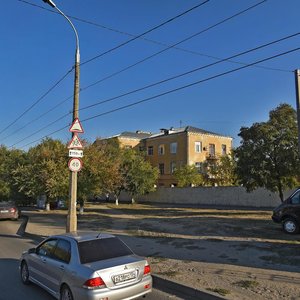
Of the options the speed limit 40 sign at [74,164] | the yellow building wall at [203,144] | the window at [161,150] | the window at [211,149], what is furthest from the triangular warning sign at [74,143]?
the window at [161,150]

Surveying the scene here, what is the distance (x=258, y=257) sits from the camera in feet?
35.5

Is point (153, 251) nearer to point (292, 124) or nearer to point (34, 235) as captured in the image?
point (34, 235)

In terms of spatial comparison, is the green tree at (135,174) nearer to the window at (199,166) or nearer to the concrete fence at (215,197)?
the concrete fence at (215,197)

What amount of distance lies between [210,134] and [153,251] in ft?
165

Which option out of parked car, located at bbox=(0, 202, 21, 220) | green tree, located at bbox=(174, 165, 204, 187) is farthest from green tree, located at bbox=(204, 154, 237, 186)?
A: parked car, located at bbox=(0, 202, 21, 220)

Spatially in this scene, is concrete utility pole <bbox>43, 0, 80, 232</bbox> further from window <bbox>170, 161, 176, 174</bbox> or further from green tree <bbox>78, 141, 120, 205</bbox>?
window <bbox>170, 161, 176, 174</bbox>

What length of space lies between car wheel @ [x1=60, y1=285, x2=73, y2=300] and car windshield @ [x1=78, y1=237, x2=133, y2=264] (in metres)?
0.54

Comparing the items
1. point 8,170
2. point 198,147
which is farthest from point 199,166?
point 8,170

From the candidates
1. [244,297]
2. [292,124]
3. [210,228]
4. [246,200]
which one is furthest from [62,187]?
[244,297]

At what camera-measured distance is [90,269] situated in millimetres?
6508

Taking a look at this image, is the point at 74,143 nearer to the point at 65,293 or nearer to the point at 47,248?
the point at 47,248

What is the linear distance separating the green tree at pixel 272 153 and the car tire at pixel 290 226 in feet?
26.7

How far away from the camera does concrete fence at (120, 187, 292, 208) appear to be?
36750mm

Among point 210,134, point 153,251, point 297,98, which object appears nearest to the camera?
point 297,98
